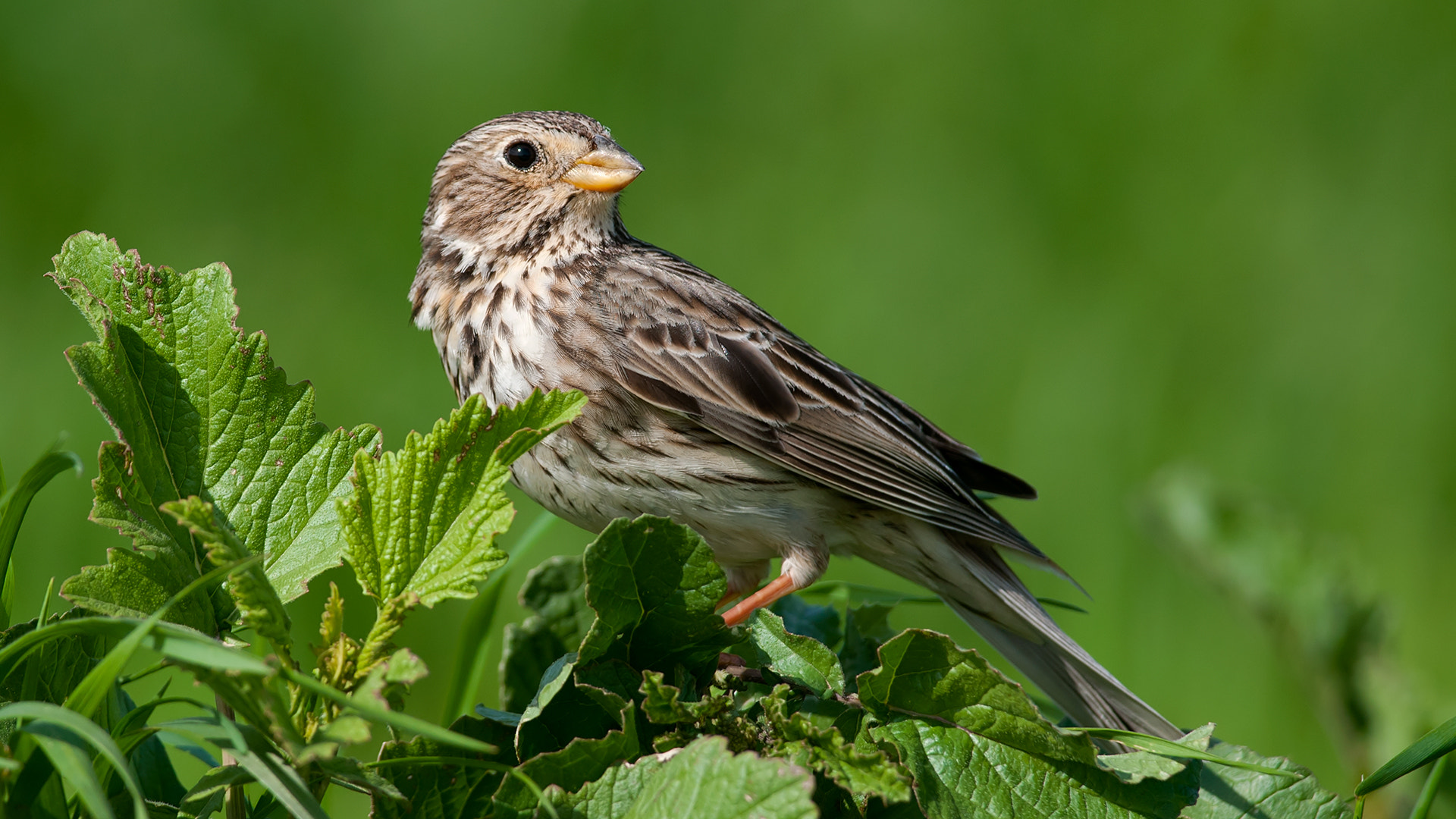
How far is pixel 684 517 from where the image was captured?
400cm

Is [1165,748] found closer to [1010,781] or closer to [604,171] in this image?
[1010,781]

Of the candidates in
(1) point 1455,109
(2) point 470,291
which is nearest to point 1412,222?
(1) point 1455,109

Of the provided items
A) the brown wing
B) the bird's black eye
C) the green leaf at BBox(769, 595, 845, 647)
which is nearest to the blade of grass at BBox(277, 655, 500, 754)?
the green leaf at BBox(769, 595, 845, 647)

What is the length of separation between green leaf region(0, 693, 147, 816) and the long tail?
240 cm

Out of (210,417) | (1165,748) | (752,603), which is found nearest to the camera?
(1165,748)

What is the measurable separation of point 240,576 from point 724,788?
0.63m

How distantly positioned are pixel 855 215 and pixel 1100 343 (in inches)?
78.3

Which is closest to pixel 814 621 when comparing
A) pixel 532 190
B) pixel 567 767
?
pixel 567 767

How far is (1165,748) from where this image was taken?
208 cm

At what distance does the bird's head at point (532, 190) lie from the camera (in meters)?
4.60

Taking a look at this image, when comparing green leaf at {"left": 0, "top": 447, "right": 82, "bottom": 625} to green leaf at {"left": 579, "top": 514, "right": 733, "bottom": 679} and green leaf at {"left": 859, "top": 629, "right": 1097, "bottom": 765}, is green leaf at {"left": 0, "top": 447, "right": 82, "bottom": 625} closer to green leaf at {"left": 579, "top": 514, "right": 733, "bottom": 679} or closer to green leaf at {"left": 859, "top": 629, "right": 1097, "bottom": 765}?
green leaf at {"left": 579, "top": 514, "right": 733, "bottom": 679}

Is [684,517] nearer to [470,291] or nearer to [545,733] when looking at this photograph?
[470,291]

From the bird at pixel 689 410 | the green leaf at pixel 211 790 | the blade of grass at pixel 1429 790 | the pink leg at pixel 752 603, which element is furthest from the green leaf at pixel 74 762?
the bird at pixel 689 410

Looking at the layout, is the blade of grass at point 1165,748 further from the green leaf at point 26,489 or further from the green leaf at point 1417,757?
the green leaf at point 26,489
